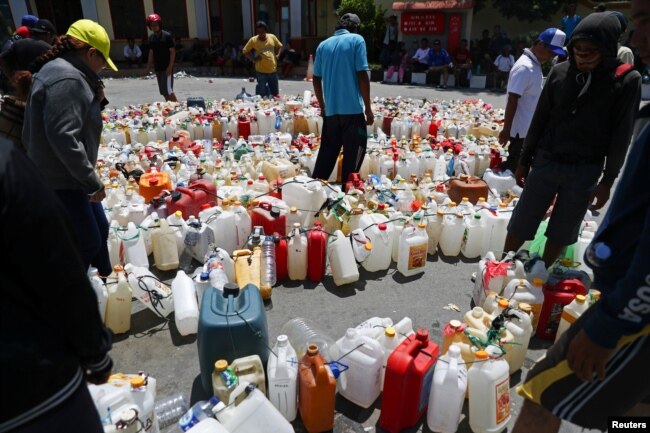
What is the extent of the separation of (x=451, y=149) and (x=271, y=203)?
321 centimetres

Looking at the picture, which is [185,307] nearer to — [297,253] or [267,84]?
[297,253]

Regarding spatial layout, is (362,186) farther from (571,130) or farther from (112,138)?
(112,138)

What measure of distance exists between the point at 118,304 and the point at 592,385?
2748 mm

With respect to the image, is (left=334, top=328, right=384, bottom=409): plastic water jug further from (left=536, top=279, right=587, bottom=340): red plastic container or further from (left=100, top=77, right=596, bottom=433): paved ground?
(left=536, top=279, right=587, bottom=340): red plastic container

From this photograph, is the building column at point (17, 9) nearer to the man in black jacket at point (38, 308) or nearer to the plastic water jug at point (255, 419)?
the plastic water jug at point (255, 419)

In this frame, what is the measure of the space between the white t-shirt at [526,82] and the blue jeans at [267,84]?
→ 6.62 meters

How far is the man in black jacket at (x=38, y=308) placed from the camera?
1.04m

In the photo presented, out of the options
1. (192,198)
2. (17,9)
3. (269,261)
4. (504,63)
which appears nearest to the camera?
(269,261)

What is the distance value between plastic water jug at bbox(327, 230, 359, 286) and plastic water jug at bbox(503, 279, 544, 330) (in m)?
1.17

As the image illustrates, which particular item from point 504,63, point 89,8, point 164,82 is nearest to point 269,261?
point 164,82

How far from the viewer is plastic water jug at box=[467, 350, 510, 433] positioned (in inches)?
88.3

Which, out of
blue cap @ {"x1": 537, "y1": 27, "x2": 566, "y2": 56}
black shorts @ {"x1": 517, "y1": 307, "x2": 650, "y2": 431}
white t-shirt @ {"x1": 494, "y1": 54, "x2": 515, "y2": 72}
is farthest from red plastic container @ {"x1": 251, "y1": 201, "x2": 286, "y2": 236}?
white t-shirt @ {"x1": 494, "y1": 54, "x2": 515, "y2": 72}

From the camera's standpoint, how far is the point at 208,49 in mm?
19078

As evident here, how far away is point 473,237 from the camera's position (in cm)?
411
